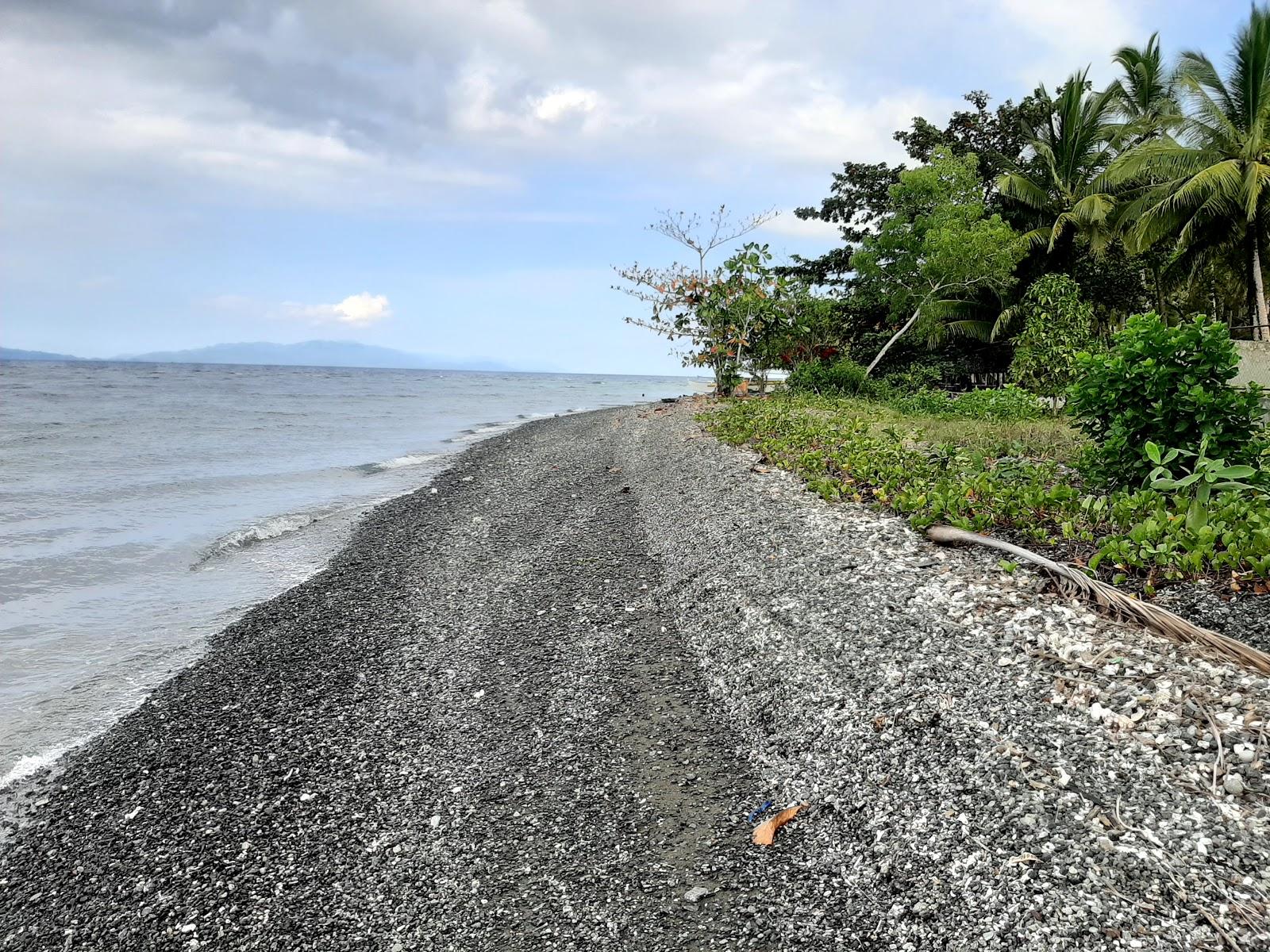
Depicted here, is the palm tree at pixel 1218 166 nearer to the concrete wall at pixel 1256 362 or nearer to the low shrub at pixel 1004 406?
the concrete wall at pixel 1256 362

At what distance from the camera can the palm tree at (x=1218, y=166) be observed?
65.3ft

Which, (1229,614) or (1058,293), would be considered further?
(1058,293)

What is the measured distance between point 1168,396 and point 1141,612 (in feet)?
7.95

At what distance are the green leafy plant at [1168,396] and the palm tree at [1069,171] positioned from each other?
19611 millimetres

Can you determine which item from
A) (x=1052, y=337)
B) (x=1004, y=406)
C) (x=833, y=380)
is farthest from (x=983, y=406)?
(x=833, y=380)

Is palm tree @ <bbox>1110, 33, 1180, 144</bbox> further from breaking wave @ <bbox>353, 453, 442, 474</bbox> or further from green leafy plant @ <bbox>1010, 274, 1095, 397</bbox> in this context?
breaking wave @ <bbox>353, 453, 442, 474</bbox>

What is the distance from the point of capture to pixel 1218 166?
1967cm

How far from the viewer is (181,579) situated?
785cm

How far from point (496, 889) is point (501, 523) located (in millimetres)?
6467

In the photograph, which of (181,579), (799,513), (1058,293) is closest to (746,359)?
(1058,293)

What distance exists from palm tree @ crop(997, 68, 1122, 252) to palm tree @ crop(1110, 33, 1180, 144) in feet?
3.07

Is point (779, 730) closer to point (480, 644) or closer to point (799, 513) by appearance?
point (480, 644)

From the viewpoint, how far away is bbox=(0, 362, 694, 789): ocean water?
541 cm

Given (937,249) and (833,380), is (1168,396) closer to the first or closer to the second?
(833,380)
